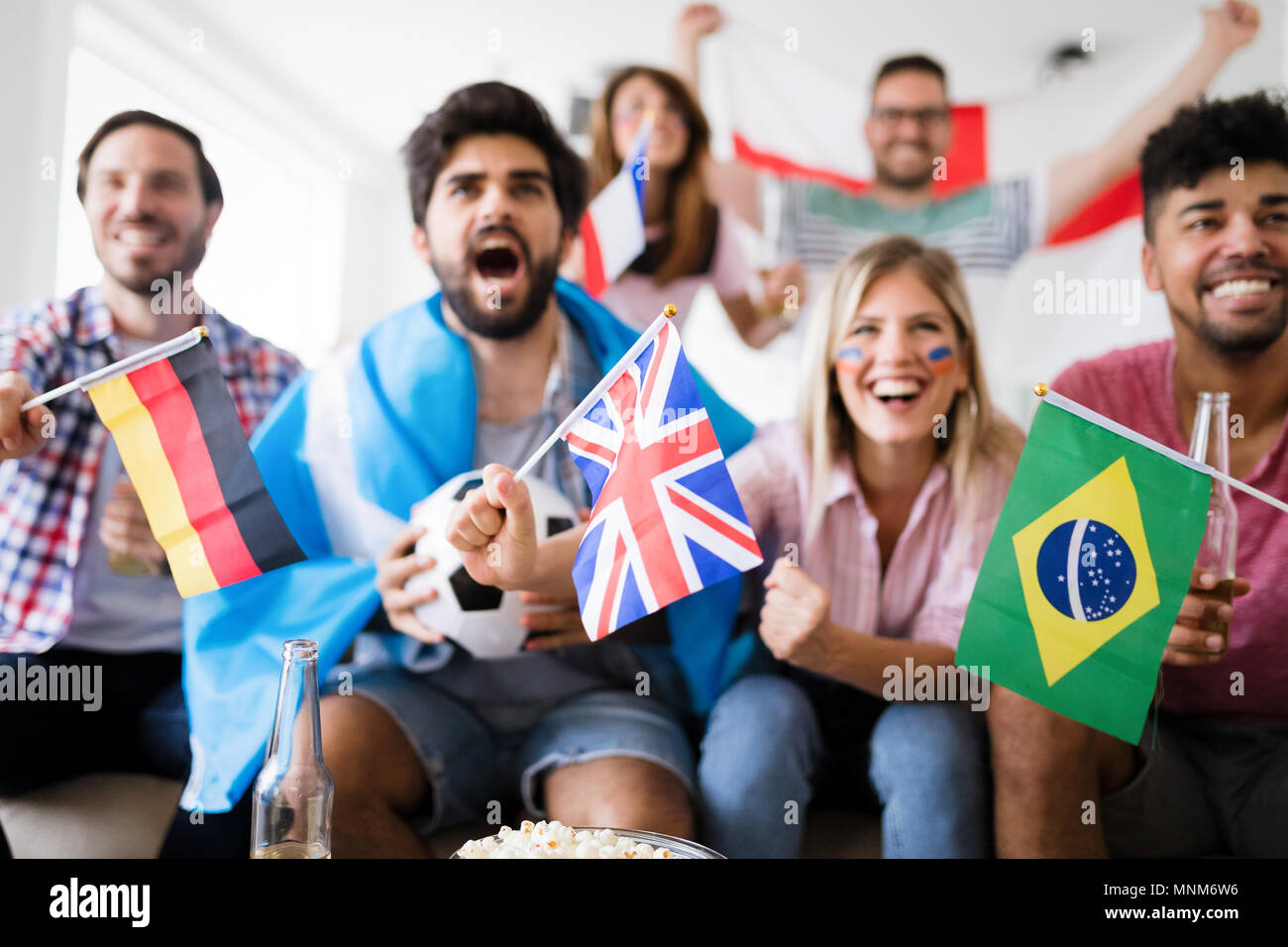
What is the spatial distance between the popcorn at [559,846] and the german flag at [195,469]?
501 mm

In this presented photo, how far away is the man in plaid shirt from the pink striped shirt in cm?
92

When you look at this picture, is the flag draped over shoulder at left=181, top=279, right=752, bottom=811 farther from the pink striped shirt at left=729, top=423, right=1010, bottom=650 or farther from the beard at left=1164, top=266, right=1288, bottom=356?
the beard at left=1164, top=266, right=1288, bottom=356

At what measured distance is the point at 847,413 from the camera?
1.87 meters

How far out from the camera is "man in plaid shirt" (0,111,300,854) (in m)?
1.75

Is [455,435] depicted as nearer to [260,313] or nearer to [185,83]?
[260,313]

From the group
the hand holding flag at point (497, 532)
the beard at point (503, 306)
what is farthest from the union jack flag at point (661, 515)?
the beard at point (503, 306)

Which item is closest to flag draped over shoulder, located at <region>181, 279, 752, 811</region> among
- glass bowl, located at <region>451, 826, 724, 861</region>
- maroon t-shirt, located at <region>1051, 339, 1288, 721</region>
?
glass bowl, located at <region>451, 826, 724, 861</region>

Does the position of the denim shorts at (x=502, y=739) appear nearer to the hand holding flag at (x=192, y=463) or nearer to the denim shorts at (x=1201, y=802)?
the hand holding flag at (x=192, y=463)

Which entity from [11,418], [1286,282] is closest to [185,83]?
[11,418]

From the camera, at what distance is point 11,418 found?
1.54 metres

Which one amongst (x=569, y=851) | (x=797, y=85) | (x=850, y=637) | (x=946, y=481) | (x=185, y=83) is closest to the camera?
(x=569, y=851)

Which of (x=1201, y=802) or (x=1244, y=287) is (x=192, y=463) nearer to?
(x=1201, y=802)
